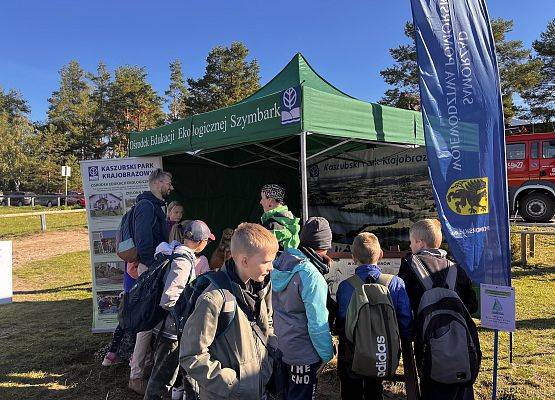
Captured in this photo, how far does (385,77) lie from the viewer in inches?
1040

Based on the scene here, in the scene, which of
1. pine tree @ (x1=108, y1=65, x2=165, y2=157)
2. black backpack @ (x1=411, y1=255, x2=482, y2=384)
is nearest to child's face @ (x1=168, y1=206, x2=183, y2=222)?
black backpack @ (x1=411, y1=255, x2=482, y2=384)

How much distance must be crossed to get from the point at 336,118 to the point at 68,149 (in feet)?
162

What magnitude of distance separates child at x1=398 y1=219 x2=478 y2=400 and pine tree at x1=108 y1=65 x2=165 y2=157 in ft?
140

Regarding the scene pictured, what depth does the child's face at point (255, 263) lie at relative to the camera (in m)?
1.75

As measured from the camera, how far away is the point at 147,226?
3.38 m

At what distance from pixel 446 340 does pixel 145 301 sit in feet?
6.08

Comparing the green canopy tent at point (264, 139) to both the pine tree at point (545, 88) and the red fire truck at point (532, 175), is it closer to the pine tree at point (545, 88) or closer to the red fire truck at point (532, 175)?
the red fire truck at point (532, 175)

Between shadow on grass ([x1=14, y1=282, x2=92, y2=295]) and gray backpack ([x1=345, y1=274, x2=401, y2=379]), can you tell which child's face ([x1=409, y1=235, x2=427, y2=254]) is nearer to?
gray backpack ([x1=345, y1=274, x2=401, y2=379])

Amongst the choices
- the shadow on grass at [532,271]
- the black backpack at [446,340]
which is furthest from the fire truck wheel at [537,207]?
the black backpack at [446,340]

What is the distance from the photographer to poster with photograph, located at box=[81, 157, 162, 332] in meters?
4.82

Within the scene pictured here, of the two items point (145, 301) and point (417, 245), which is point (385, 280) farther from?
point (145, 301)

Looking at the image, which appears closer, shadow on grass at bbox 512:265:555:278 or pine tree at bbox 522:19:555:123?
shadow on grass at bbox 512:265:555:278

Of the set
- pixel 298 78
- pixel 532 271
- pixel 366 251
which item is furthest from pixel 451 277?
pixel 532 271

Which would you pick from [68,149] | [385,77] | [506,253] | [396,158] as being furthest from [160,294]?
[68,149]
